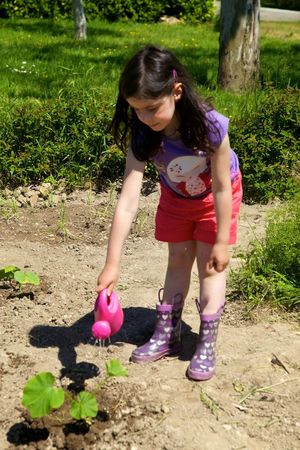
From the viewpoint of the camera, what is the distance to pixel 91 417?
2658mm

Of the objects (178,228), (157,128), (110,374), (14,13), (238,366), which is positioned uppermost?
(157,128)

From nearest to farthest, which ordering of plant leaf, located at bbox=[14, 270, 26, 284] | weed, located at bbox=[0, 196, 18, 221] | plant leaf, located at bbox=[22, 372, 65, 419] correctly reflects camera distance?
plant leaf, located at bbox=[22, 372, 65, 419] < plant leaf, located at bbox=[14, 270, 26, 284] < weed, located at bbox=[0, 196, 18, 221]

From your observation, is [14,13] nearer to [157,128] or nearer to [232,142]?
[232,142]

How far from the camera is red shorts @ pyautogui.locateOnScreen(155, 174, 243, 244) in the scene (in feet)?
9.93

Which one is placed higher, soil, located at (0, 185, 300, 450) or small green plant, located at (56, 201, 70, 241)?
soil, located at (0, 185, 300, 450)

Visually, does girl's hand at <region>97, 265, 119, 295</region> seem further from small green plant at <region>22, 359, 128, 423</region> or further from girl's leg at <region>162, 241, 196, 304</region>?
girl's leg at <region>162, 241, 196, 304</region>

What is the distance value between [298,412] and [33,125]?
3140 mm

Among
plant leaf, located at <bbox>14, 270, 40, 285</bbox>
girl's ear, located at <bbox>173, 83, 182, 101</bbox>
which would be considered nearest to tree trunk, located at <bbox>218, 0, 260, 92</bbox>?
plant leaf, located at <bbox>14, 270, 40, 285</bbox>

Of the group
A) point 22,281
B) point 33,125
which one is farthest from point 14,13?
point 22,281

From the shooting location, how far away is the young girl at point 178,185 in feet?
8.70

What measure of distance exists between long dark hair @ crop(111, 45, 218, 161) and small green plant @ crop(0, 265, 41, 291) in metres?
0.89

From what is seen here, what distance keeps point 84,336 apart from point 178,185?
87 centimetres

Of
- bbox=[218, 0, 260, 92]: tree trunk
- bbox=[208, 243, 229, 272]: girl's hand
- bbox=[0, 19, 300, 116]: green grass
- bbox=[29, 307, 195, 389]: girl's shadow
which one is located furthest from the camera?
bbox=[218, 0, 260, 92]: tree trunk

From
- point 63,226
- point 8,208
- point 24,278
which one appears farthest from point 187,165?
point 8,208
